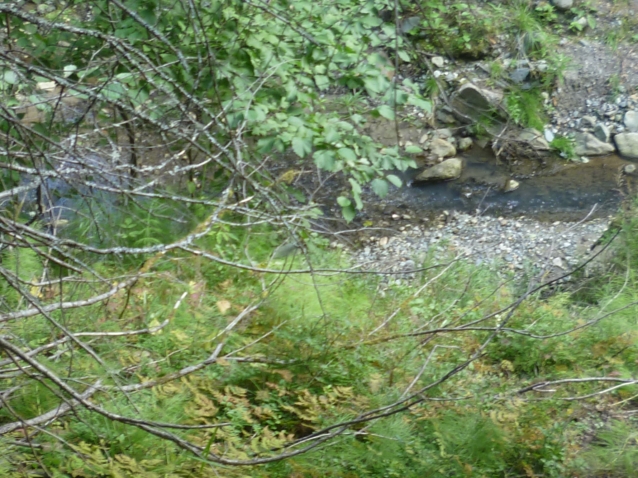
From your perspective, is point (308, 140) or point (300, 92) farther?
point (300, 92)

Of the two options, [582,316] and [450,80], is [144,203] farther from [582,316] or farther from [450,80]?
[450,80]

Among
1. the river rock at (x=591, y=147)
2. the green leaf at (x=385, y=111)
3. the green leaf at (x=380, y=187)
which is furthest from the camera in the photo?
the river rock at (x=591, y=147)

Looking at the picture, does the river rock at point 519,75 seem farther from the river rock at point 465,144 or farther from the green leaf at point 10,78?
the green leaf at point 10,78

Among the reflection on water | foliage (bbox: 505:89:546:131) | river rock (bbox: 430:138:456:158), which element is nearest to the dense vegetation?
the reflection on water

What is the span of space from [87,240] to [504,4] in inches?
252

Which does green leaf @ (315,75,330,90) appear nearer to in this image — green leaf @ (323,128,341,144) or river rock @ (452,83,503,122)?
green leaf @ (323,128,341,144)

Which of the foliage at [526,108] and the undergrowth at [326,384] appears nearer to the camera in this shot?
the undergrowth at [326,384]

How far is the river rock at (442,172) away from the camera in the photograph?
727cm

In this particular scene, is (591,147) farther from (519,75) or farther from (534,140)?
(519,75)

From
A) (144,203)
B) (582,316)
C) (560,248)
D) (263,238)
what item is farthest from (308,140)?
(560,248)

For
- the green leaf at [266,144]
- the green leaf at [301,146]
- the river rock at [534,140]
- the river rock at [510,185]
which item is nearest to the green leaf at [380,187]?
the green leaf at [301,146]

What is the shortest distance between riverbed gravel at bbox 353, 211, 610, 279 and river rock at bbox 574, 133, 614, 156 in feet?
4.85

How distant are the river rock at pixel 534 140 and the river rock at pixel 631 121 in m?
1.06

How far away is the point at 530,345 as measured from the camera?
3.12m
